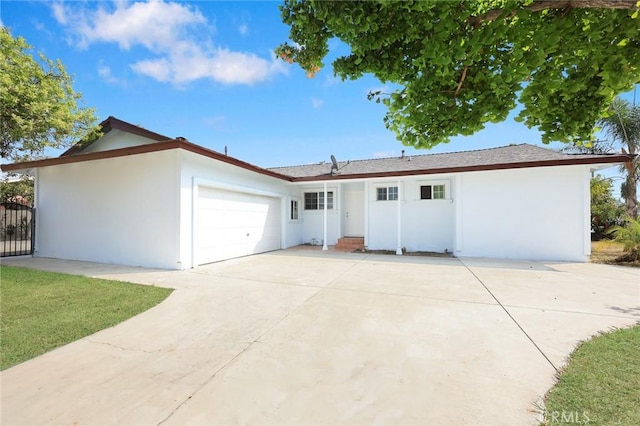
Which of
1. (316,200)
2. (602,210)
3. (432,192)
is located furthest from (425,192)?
(602,210)

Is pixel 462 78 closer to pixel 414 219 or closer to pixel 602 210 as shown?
pixel 414 219

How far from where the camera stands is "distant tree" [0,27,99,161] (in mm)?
7312

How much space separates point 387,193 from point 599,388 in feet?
33.4

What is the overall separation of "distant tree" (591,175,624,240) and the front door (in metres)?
13.1

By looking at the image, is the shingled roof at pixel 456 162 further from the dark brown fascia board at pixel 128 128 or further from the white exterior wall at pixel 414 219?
the dark brown fascia board at pixel 128 128

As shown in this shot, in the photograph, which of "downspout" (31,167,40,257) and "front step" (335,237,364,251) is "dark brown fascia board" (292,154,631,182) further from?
"downspout" (31,167,40,257)

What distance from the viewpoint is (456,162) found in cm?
1159

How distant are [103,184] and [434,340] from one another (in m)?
10.3

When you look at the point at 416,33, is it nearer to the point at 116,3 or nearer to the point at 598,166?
the point at 116,3

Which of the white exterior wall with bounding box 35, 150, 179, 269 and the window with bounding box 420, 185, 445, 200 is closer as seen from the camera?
the white exterior wall with bounding box 35, 150, 179, 269

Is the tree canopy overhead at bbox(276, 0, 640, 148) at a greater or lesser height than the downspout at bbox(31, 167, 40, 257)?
greater

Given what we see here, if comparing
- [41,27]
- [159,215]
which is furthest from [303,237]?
[41,27]

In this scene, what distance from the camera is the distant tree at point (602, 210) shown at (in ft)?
49.8

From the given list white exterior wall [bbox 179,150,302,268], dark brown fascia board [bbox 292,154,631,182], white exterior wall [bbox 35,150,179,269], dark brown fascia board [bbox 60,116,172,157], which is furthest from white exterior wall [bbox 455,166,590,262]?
dark brown fascia board [bbox 60,116,172,157]
